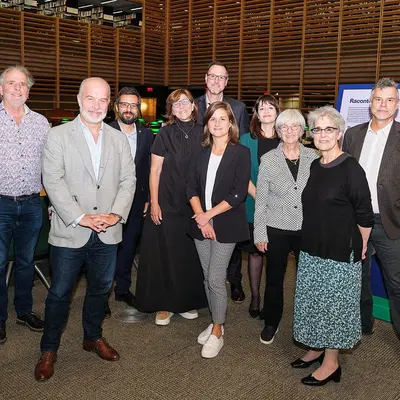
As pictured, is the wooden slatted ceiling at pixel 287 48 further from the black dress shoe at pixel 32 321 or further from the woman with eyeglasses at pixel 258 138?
the black dress shoe at pixel 32 321

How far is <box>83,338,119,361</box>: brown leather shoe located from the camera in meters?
3.16

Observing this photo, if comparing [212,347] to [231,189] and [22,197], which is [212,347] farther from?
[22,197]

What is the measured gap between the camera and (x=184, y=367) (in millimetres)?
3104

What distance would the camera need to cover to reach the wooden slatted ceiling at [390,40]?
25.6 feet

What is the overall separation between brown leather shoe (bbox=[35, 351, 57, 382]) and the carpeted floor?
0.04 m

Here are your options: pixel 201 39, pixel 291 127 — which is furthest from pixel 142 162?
pixel 201 39

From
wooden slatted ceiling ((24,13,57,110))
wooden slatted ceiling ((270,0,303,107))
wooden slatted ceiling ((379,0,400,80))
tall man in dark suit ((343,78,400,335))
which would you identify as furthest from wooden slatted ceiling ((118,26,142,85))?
tall man in dark suit ((343,78,400,335))

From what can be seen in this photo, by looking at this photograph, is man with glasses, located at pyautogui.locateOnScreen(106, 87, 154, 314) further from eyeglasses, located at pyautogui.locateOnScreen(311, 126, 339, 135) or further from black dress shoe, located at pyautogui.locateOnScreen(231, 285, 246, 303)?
eyeglasses, located at pyautogui.locateOnScreen(311, 126, 339, 135)

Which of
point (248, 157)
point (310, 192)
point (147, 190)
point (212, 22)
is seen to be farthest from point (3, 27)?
point (310, 192)

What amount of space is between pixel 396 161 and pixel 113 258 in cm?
189

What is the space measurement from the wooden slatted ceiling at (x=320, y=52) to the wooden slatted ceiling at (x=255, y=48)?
846 millimetres

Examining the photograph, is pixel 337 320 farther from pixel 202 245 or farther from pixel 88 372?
pixel 88 372

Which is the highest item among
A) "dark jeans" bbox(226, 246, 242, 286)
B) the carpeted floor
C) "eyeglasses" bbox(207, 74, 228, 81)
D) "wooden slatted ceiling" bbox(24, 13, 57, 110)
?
"wooden slatted ceiling" bbox(24, 13, 57, 110)

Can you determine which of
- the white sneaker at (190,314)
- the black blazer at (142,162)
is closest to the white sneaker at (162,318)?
the white sneaker at (190,314)
